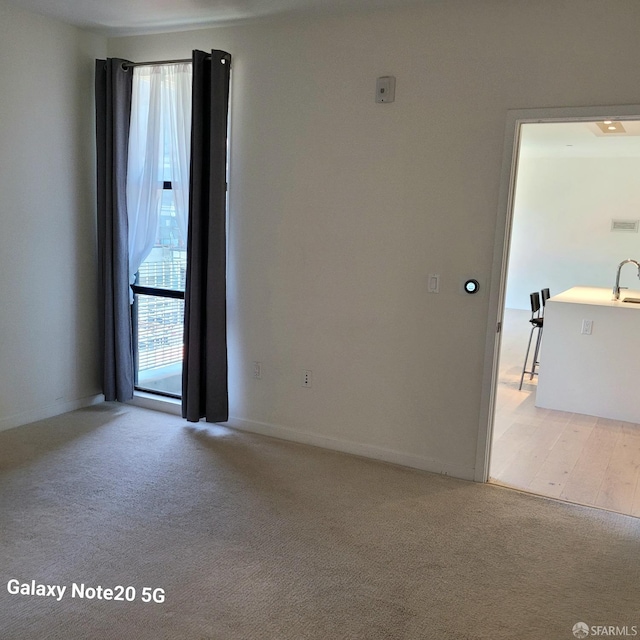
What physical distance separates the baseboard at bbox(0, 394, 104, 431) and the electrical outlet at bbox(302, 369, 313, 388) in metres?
1.80

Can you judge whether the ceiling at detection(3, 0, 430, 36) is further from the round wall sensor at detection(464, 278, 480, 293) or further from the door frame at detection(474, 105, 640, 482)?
the round wall sensor at detection(464, 278, 480, 293)

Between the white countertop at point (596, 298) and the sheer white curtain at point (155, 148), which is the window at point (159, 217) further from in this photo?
the white countertop at point (596, 298)

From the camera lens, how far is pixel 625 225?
360 inches

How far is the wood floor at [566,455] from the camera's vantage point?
3.43 m

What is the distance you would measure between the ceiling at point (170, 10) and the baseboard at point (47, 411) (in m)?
2.68

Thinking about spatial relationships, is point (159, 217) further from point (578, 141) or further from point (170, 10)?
point (578, 141)

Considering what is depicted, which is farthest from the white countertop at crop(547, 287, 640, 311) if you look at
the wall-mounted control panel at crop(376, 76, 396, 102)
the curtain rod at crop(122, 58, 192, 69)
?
the curtain rod at crop(122, 58, 192, 69)

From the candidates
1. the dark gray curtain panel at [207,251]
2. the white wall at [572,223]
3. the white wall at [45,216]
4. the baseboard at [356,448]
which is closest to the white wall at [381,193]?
the baseboard at [356,448]

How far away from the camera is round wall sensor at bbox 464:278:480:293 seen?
11.0 ft

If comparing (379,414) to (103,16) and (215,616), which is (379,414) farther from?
(103,16)

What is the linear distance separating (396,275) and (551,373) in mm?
2254

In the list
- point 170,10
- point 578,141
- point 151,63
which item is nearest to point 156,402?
point 151,63

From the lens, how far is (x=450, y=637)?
85.0 inches

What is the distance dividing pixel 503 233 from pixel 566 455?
171 centimetres
